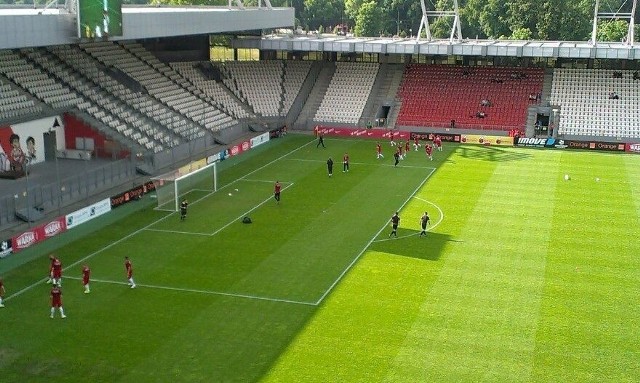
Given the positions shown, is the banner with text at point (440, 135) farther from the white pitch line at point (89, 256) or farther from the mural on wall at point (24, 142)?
the white pitch line at point (89, 256)

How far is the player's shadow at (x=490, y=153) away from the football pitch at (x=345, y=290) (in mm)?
9357

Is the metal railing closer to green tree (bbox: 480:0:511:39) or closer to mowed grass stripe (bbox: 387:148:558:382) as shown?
mowed grass stripe (bbox: 387:148:558:382)

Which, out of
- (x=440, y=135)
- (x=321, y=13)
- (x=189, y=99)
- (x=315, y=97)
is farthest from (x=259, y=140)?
(x=321, y=13)

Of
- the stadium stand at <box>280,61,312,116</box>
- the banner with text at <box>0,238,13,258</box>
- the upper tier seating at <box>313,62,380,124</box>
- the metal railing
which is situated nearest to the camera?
the banner with text at <box>0,238,13,258</box>

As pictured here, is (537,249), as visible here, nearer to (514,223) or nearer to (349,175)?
(514,223)

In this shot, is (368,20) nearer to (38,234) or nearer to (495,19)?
(495,19)

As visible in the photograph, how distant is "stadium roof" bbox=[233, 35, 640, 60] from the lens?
6444cm

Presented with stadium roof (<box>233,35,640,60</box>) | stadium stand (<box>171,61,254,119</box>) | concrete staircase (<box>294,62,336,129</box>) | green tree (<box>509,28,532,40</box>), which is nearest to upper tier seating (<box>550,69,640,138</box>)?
stadium roof (<box>233,35,640,60</box>)

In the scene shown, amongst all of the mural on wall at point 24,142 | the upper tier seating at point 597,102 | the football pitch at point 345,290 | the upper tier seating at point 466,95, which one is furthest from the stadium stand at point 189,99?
the upper tier seating at point 597,102

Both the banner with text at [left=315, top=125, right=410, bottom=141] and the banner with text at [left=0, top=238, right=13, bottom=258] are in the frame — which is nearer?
the banner with text at [left=0, top=238, right=13, bottom=258]

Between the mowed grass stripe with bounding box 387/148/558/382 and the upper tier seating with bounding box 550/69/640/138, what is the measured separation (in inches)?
841

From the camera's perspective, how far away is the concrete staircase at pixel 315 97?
2685 inches

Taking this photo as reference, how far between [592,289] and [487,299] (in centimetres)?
437

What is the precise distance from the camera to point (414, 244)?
112ft
